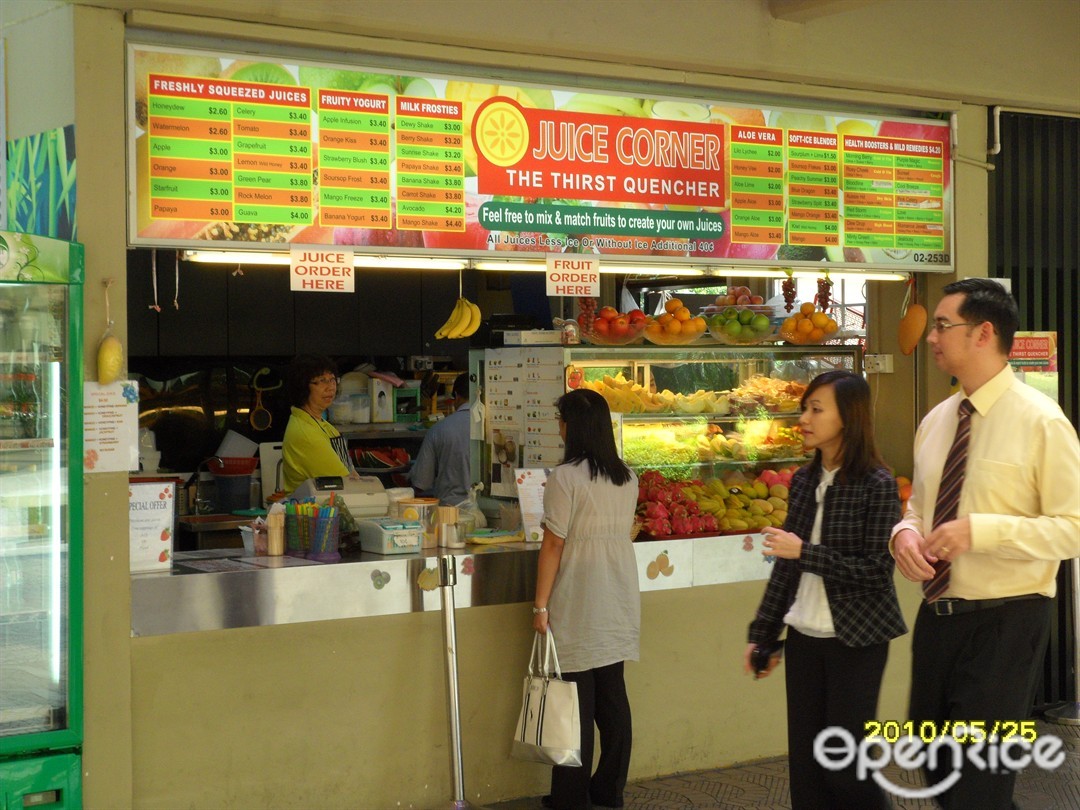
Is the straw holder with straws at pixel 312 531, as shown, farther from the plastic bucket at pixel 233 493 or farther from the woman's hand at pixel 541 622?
the plastic bucket at pixel 233 493

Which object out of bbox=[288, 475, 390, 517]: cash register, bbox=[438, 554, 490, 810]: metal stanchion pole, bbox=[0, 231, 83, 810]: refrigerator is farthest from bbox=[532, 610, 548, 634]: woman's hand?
bbox=[0, 231, 83, 810]: refrigerator

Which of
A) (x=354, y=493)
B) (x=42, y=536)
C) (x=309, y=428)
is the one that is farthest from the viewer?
(x=309, y=428)

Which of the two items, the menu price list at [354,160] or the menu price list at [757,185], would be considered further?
the menu price list at [757,185]

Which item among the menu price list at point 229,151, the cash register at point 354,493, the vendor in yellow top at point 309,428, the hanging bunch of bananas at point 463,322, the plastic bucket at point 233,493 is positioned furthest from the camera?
the plastic bucket at point 233,493

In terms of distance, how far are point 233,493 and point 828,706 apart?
6.22 meters

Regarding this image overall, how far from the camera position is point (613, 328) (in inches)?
253

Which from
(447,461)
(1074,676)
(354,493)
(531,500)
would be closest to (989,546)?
(531,500)

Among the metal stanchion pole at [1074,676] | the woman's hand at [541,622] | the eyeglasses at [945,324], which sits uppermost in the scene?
the eyeglasses at [945,324]

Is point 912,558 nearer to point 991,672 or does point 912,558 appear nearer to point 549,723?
point 991,672

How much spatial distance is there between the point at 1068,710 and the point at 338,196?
481 centimetres

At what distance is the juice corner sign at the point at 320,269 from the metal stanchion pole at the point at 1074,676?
4235 mm

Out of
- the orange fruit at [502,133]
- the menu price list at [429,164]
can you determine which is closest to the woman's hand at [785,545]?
the menu price list at [429,164]

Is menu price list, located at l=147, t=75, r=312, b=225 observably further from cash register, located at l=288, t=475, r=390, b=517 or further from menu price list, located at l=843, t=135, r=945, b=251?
menu price list, located at l=843, t=135, r=945, b=251

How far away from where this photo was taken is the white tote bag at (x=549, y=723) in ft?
16.6
